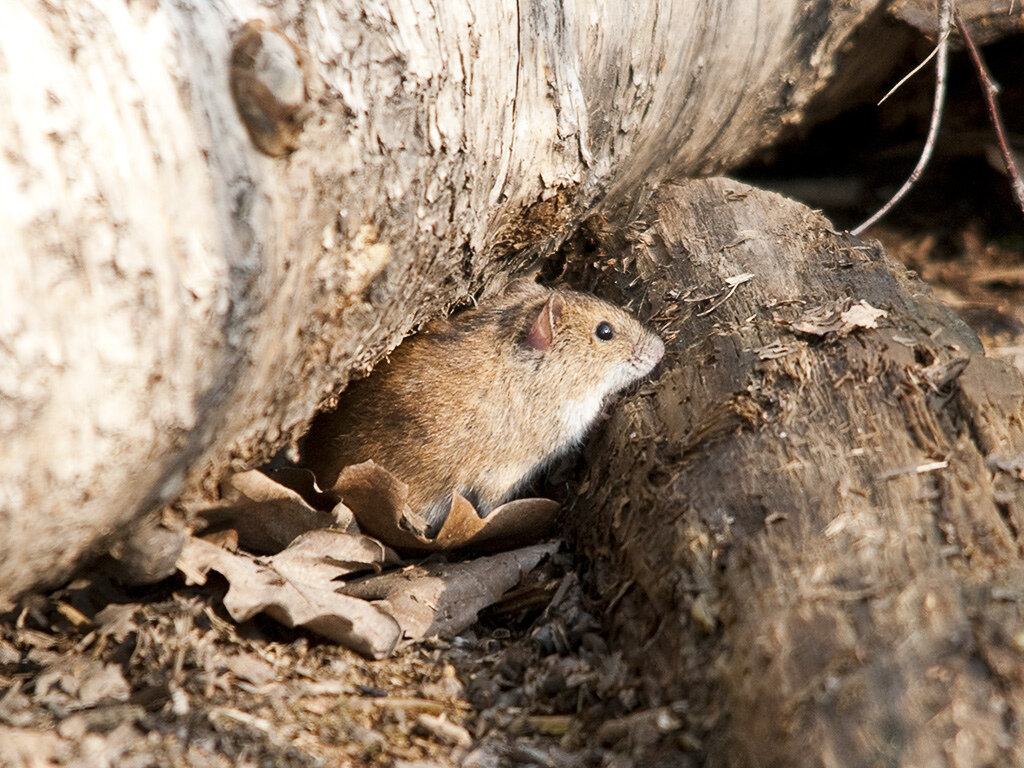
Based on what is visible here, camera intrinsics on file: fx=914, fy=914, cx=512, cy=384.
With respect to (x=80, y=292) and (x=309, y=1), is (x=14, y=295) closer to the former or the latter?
(x=80, y=292)

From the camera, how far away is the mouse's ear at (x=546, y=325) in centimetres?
441

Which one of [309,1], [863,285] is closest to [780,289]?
[863,285]

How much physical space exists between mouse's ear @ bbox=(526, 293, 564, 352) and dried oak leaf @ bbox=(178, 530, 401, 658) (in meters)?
1.60

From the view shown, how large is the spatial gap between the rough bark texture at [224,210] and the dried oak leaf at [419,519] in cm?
33

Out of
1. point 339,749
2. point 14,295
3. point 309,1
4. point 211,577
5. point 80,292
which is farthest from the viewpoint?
point 211,577

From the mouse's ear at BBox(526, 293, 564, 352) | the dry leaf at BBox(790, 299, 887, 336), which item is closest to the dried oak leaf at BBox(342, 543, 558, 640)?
the mouse's ear at BBox(526, 293, 564, 352)

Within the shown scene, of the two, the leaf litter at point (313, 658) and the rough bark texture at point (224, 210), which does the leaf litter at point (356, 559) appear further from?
the rough bark texture at point (224, 210)

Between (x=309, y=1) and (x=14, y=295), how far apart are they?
130cm

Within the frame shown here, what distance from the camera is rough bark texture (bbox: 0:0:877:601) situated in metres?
2.28

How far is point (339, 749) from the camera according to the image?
2.61 m

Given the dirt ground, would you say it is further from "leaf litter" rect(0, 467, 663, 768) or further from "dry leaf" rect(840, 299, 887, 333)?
"dry leaf" rect(840, 299, 887, 333)

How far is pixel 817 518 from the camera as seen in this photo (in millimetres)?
2764

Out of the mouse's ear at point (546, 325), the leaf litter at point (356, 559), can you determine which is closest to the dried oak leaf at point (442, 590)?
the leaf litter at point (356, 559)

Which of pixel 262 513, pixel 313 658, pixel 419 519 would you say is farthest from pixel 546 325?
pixel 313 658
